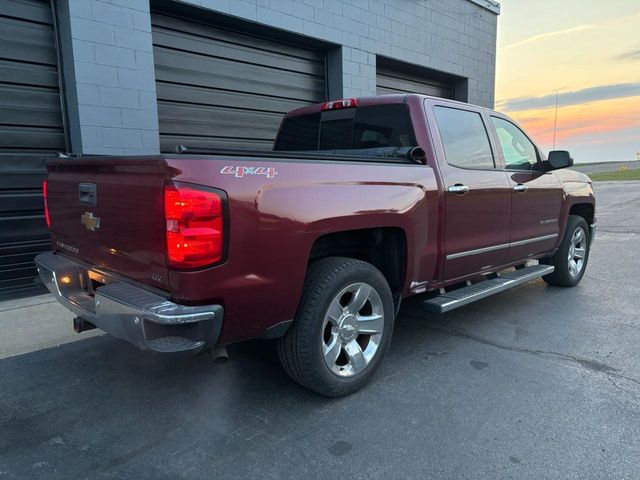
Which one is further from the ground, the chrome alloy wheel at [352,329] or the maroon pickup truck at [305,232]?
the maroon pickup truck at [305,232]

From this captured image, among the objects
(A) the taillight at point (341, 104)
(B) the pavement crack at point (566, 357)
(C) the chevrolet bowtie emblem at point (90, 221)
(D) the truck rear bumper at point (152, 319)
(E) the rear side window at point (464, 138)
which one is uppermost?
(A) the taillight at point (341, 104)

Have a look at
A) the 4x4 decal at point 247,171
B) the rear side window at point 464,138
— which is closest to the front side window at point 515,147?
the rear side window at point 464,138

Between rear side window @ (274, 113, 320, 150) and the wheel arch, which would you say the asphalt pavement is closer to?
the wheel arch

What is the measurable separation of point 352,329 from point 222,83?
5.23 m

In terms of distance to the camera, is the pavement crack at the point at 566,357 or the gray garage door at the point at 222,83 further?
the gray garage door at the point at 222,83

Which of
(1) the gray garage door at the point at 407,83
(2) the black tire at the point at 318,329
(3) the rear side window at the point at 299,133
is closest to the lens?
(2) the black tire at the point at 318,329

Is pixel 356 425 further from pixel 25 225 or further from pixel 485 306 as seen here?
pixel 25 225

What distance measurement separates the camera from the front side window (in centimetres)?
463

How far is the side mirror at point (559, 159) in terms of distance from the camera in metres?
4.80

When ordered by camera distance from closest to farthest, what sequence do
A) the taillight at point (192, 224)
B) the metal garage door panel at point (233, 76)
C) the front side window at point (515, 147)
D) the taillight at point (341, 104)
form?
the taillight at point (192, 224), the taillight at point (341, 104), the front side window at point (515, 147), the metal garage door panel at point (233, 76)

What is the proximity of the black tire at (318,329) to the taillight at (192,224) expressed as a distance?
2.36 ft

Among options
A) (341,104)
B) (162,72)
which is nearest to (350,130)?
(341,104)

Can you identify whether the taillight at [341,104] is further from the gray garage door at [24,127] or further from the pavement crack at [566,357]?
the gray garage door at [24,127]

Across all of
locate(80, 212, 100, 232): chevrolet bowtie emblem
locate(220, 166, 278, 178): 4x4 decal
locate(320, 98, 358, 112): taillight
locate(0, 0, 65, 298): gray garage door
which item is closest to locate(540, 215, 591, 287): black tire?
locate(320, 98, 358, 112): taillight
